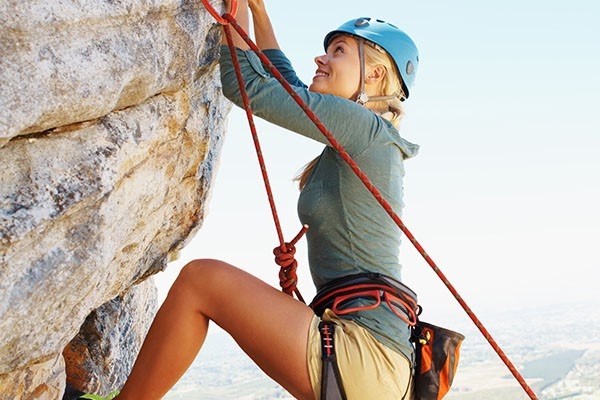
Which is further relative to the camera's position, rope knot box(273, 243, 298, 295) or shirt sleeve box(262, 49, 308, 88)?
shirt sleeve box(262, 49, 308, 88)

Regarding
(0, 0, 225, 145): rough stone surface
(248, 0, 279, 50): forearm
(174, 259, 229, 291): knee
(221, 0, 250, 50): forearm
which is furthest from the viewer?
(248, 0, 279, 50): forearm

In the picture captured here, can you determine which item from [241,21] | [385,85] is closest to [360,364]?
[385,85]

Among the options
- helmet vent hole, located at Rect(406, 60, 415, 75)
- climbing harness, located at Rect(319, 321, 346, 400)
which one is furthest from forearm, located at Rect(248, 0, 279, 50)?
climbing harness, located at Rect(319, 321, 346, 400)

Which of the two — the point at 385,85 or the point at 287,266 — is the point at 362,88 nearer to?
the point at 385,85

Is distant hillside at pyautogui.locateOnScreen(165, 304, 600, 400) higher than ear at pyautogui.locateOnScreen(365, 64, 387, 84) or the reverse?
the reverse

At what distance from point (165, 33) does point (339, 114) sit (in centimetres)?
99

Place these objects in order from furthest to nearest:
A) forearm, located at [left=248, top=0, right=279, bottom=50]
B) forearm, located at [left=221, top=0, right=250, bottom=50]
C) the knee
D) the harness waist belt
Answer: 1. forearm, located at [left=248, top=0, right=279, bottom=50]
2. forearm, located at [left=221, top=0, right=250, bottom=50]
3. the harness waist belt
4. the knee

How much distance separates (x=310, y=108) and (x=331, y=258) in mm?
812

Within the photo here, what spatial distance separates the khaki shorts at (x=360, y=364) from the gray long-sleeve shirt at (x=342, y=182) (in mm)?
198

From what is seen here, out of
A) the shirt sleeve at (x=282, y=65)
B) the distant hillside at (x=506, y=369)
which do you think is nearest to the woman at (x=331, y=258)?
the shirt sleeve at (x=282, y=65)

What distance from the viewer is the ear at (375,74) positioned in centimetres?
462

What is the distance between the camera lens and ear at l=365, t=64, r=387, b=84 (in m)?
4.62

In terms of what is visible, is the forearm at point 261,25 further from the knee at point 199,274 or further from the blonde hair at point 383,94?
the knee at point 199,274

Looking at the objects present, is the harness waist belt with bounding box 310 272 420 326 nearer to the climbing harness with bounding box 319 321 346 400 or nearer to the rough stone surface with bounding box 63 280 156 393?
the climbing harness with bounding box 319 321 346 400
